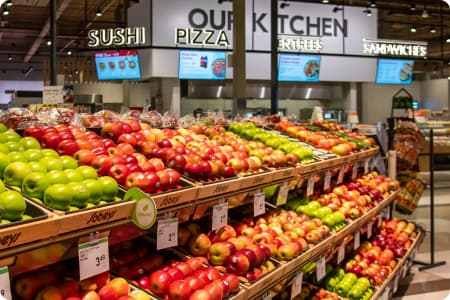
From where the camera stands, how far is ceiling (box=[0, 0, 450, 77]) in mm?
14302

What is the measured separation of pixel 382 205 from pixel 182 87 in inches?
281

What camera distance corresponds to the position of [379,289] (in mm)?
4328

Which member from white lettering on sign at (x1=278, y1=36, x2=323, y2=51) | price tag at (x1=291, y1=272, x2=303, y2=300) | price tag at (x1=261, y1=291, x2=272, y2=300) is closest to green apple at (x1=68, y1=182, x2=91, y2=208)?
price tag at (x1=261, y1=291, x2=272, y2=300)

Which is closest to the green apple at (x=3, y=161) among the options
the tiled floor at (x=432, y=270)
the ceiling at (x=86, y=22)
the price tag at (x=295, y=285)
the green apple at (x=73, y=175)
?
the green apple at (x=73, y=175)

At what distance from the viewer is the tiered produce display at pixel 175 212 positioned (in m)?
1.81

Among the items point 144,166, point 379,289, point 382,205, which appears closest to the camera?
point 144,166

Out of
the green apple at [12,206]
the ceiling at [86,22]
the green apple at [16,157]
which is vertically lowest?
the green apple at [12,206]

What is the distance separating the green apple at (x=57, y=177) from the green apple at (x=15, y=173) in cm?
9

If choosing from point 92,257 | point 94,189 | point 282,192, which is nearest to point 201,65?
point 282,192

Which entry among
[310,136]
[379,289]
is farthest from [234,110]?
[379,289]

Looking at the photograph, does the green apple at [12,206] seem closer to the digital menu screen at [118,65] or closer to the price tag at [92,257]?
the price tag at [92,257]

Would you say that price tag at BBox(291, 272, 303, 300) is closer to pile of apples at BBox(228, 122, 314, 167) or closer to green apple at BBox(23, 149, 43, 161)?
pile of apples at BBox(228, 122, 314, 167)

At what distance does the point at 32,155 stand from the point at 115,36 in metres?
8.33

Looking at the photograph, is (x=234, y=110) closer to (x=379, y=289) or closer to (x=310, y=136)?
(x=310, y=136)
